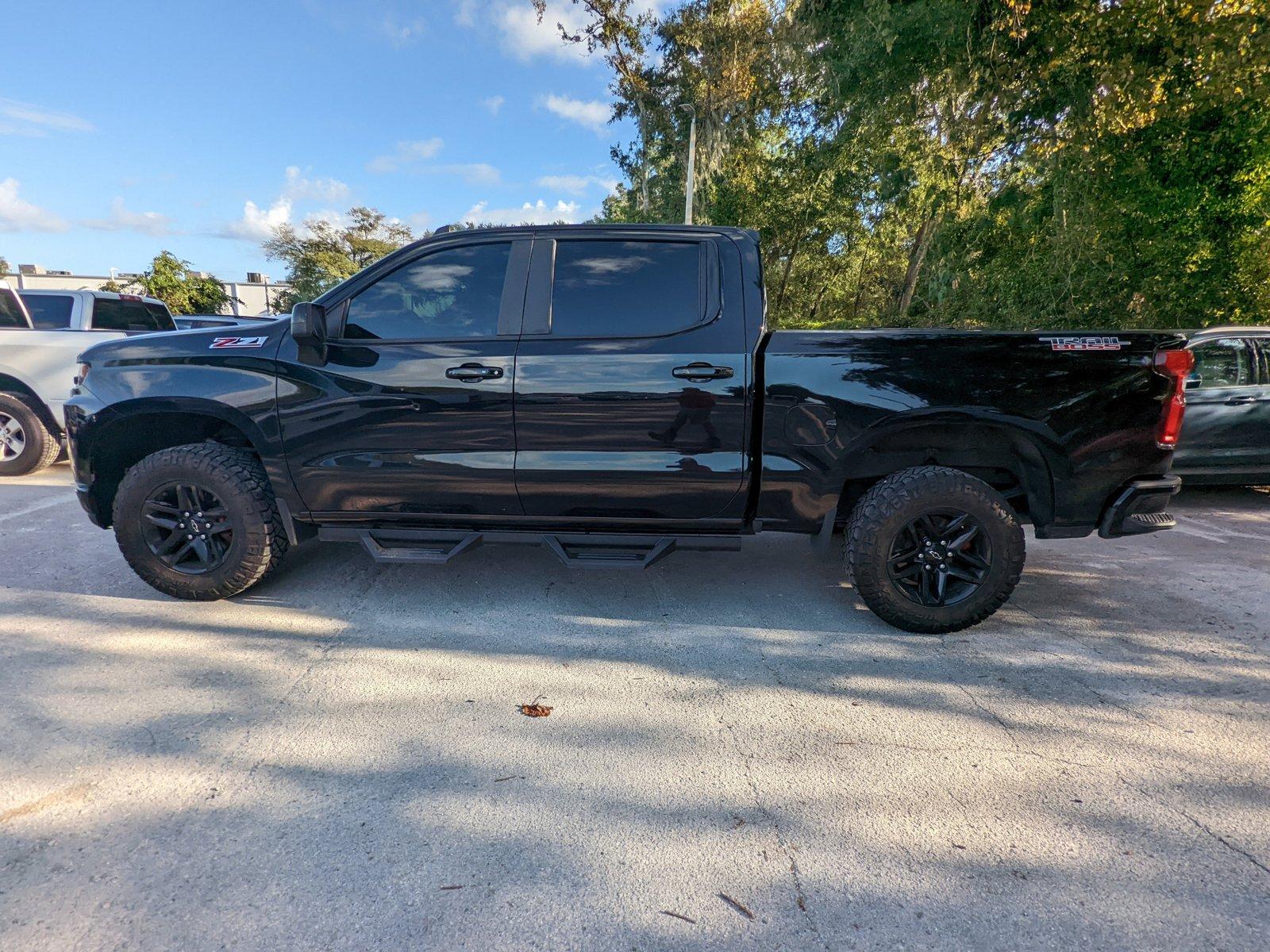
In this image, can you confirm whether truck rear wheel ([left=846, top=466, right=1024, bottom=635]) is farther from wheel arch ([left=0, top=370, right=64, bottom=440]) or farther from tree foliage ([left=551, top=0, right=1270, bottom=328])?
wheel arch ([left=0, top=370, right=64, bottom=440])

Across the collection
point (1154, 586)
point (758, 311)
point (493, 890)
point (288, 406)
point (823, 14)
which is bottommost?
point (493, 890)

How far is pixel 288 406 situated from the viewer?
131 inches

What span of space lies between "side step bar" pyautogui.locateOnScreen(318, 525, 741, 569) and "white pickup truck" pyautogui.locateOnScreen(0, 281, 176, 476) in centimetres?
517

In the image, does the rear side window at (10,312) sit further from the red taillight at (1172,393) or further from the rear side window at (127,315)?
the red taillight at (1172,393)

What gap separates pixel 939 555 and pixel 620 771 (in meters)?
1.97

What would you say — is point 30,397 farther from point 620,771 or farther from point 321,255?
point 321,255

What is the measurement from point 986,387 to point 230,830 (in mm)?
3488

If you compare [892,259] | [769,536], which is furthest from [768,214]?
[769,536]

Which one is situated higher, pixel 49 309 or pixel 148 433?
pixel 49 309

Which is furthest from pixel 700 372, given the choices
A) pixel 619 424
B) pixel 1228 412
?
pixel 1228 412

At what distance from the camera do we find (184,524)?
3.44m

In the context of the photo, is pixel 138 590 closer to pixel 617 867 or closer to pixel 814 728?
pixel 617 867

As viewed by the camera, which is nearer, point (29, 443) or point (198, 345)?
point (198, 345)

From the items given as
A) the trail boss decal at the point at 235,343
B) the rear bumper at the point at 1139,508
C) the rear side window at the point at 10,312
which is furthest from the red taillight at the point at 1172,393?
the rear side window at the point at 10,312
